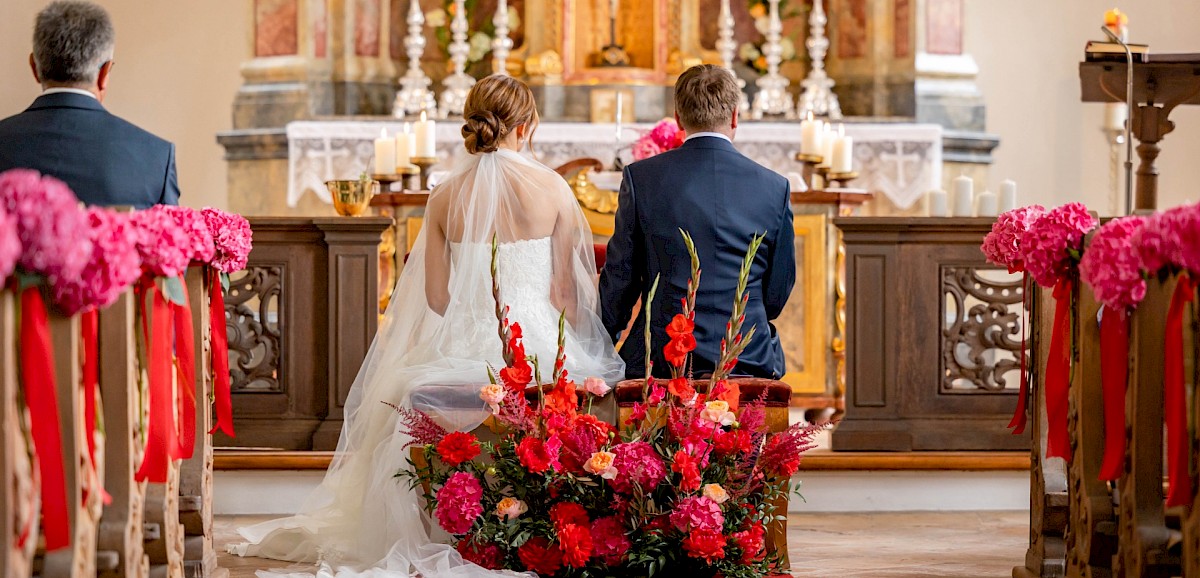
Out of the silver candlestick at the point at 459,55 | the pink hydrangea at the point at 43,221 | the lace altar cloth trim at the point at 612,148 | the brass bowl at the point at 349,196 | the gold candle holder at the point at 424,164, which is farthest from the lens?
the silver candlestick at the point at 459,55

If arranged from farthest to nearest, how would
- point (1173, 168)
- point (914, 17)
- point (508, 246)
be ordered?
point (1173, 168) → point (914, 17) → point (508, 246)

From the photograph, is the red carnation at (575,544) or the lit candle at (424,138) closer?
the red carnation at (575,544)

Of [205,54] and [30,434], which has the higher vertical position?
[205,54]

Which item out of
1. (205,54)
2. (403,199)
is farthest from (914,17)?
(205,54)

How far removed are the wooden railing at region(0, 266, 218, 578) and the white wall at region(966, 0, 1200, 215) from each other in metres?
7.56

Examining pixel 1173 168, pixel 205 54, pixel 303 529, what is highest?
pixel 205 54

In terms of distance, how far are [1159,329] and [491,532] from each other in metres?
1.67

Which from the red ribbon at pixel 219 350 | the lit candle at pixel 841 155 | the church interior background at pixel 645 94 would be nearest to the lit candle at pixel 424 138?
the church interior background at pixel 645 94

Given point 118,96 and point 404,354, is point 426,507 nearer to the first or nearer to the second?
point 404,354

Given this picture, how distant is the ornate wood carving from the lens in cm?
552

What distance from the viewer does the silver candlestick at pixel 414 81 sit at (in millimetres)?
9461

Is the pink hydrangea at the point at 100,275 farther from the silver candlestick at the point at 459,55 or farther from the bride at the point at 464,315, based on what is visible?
the silver candlestick at the point at 459,55

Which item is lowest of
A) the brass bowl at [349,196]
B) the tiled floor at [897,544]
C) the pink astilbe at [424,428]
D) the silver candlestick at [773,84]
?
the tiled floor at [897,544]

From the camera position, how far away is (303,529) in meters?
4.32
